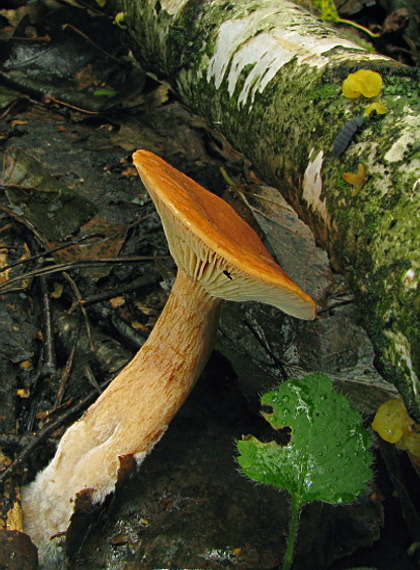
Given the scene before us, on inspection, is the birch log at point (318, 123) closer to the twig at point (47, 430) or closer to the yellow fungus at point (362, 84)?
the yellow fungus at point (362, 84)

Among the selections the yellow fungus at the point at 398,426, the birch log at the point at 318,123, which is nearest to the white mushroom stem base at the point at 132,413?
the birch log at the point at 318,123

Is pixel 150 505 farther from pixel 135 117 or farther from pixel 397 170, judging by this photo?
pixel 135 117

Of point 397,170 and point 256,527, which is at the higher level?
point 397,170

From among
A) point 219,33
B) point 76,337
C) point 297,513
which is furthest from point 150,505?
point 219,33

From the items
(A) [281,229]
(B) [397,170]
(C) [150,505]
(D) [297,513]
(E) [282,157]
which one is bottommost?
(C) [150,505]

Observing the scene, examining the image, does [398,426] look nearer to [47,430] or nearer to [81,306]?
[47,430]

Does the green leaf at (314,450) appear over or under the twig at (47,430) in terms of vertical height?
over

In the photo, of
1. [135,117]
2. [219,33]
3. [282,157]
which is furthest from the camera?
[135,117]
